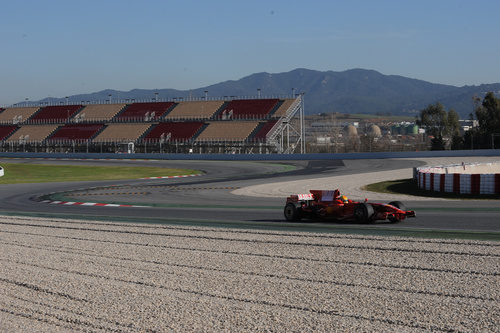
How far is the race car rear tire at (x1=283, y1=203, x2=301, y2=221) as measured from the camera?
16.0 metres

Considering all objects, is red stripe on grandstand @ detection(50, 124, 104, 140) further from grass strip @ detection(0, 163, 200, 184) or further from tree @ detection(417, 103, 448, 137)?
tree @ detection(417, 103, 448, 137)

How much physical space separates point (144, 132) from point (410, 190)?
192 ft

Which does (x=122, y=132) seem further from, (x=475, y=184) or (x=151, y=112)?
(x=475, y=184)

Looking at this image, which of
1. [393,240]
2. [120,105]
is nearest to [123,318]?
[393,240]

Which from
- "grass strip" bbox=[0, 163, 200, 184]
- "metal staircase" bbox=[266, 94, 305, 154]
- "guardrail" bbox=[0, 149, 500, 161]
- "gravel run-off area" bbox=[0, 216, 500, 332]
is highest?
"metal staircase" bbox=[266, 94, 305, 154]

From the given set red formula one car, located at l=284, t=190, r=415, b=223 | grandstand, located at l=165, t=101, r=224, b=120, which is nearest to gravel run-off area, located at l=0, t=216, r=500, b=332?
red formula one car, located at l=284, t=190, r=415, b=223

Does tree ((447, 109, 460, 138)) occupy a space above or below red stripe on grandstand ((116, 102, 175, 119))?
below

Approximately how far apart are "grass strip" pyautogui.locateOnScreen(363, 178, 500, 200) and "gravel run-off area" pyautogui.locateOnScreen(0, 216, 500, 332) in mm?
9688

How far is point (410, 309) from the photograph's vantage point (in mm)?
7543

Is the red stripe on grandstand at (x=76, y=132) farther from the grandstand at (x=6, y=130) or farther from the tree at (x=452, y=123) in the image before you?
the tree at (x=452, y=123)

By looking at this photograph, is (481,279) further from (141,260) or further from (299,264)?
(141,260)

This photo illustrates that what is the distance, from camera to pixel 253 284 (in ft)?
29.9

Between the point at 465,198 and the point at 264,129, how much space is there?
5111cm

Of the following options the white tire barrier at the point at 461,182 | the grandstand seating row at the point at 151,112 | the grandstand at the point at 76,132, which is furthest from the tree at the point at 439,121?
the white tire barrier at the point at 461,182
